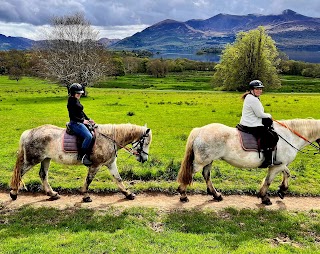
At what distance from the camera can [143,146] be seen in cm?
1090

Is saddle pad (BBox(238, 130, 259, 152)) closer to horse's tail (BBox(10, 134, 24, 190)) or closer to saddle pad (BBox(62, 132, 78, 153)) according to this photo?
saddle pad (BBox(62, 132, 78, 153))

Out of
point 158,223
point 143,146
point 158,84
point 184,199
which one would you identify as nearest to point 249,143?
point 184,199

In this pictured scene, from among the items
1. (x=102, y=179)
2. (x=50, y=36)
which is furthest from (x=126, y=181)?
(x=50, y=36)

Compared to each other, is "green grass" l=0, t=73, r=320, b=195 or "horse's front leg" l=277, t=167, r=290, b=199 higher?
"horse's front leg" l=277, t=167, r=290, b=199

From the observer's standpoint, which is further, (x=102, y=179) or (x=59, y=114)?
(x=59, y=114)

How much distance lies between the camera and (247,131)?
34.7ft

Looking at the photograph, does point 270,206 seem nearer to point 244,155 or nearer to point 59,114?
point 244,155

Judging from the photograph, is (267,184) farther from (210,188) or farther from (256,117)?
(256,117)

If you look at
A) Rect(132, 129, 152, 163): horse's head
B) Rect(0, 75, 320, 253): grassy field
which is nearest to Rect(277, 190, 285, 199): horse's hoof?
Rect(0, 75, 320, 253): grassy field

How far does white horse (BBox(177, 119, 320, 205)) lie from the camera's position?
1054 centimetres

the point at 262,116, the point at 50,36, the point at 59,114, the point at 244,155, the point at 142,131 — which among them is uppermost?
the point at 50,36

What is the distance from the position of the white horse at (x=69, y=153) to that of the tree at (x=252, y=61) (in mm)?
57496

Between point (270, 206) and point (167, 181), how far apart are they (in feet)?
14.2

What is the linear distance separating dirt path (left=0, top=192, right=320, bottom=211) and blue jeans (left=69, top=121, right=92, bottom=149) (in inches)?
86.2
